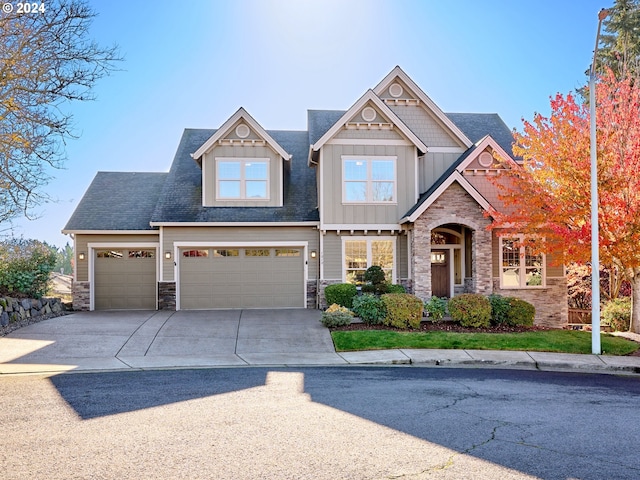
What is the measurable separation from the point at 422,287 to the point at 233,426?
12095 millimetres

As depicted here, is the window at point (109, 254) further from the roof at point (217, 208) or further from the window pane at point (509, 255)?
the window pane at point (509, 255)

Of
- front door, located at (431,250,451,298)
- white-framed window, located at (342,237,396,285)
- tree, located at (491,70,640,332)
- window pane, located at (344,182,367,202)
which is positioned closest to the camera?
tree, located at (491,70,640,332)

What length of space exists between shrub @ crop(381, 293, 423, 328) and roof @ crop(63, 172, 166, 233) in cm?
1006

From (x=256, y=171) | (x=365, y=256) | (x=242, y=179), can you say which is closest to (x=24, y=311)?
(x=242, y=179)

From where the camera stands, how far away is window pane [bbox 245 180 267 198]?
62.3ft

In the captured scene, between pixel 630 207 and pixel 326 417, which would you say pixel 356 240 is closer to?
pixel 630 207

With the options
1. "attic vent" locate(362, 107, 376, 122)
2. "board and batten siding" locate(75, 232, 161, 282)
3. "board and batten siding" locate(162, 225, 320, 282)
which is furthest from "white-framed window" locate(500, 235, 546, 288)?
"board and batten siding" locate(75, 232, 161, 282)

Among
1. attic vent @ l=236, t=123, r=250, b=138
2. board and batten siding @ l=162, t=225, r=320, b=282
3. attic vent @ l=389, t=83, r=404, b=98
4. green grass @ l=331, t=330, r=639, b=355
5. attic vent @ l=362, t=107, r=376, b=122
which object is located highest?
attic vent @ l=389, t=83, r=404, b=98

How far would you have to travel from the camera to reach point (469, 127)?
22.3 meters

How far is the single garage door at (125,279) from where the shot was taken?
1880 centimetres

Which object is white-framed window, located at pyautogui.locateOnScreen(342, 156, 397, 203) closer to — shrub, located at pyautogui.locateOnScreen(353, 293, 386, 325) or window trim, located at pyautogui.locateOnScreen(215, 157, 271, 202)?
window trim, located at pyautogui.locateOnScreen(215, 157, 271, 202)

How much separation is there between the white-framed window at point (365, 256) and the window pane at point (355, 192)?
152 centimetres

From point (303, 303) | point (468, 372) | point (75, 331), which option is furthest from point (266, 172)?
point (468, 372)

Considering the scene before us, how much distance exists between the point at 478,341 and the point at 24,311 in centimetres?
1412
